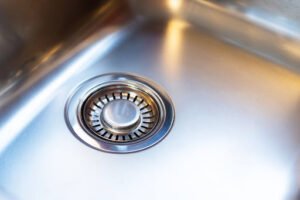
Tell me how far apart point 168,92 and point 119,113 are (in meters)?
0.08

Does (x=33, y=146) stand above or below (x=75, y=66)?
below

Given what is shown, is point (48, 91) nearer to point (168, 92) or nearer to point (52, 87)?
point (52, 87)

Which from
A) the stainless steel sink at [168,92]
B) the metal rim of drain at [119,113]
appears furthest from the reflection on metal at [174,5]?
the metal rim of drain at [119,113]

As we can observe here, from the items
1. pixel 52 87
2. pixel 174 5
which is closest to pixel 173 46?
pixel 174 5

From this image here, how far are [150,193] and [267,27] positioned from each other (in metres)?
0.32

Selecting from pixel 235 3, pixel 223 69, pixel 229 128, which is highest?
pixel 235 3

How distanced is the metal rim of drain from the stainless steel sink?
0.4 inches

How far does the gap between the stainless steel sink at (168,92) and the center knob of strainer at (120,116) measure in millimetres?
43

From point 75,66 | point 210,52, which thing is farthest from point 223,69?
point 75,66

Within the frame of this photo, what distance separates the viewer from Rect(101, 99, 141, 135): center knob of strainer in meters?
0.63

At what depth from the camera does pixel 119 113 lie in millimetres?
639

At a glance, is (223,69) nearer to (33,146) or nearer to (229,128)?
(229,128)

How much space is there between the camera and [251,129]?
0.64m

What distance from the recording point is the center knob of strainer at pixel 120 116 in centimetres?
63
